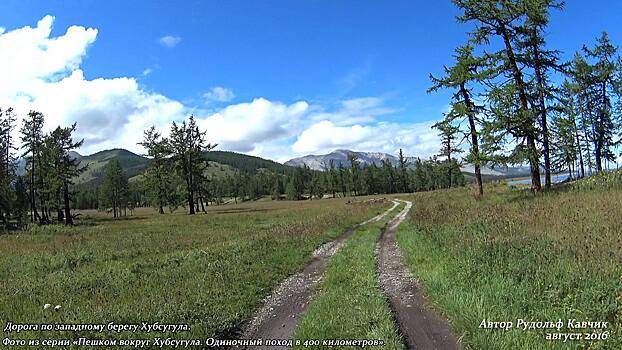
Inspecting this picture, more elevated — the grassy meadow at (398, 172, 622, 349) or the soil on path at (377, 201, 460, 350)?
the grassy meadow at (398, 172, 622, 349)

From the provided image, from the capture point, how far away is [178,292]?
9.59 metres

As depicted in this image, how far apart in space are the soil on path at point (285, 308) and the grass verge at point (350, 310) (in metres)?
0.29

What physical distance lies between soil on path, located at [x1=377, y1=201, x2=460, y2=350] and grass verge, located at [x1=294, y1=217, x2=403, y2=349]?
0.71 ft

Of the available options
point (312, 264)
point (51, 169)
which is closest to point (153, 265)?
point (312, 264)

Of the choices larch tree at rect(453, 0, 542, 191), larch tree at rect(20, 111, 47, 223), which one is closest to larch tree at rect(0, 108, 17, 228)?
larch tree at rect(20, 111, 47, 223)

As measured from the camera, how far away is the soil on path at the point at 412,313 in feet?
19.6

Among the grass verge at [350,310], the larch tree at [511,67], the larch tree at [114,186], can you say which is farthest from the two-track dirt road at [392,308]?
the larch tree at [114,186]

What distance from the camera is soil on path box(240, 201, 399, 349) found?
278 inches

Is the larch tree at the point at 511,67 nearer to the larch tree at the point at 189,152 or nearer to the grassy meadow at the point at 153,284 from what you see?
the grassy meadow at the point at 153,284

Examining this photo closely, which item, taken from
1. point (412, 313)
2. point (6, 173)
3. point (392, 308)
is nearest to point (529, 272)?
point (412, 313)

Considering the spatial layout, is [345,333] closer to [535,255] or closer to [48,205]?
[535,255]

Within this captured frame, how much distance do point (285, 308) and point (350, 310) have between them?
1747 millimetres

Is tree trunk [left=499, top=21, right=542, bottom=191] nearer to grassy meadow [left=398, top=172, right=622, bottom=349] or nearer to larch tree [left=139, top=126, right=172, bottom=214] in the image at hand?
grassy meadow [left=398, top=172, right=622, bottom=349]

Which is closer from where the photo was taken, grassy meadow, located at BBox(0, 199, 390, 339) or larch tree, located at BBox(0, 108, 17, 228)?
grassy meadow, located at BBox(0, 199, 390, 339)
